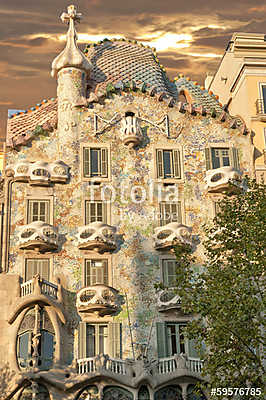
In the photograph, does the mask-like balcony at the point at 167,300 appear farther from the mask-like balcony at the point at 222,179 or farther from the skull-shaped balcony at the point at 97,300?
the mask-like balcony at the point at 222,179

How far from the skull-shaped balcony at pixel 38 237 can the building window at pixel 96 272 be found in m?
2.09

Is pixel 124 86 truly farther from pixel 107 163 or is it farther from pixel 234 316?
pixel 234 316

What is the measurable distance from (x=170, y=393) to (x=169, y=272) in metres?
6.52

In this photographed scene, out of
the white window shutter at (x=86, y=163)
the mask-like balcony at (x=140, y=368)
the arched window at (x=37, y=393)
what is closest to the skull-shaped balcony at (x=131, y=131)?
the white window shutter at (x=86, y=163)

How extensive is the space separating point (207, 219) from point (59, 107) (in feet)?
35.6

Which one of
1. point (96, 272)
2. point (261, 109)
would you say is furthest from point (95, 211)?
point (261, 109)

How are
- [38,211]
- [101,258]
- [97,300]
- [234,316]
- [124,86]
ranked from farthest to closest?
1. [124,86]
2. [38,211]
3. [101,258]
4. [97,300]
5. [234,316]

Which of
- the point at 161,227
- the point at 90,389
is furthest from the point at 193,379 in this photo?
the point at 161,227

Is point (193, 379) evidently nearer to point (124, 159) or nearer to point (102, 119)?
point (124, 159)

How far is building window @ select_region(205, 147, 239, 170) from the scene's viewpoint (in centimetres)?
4166

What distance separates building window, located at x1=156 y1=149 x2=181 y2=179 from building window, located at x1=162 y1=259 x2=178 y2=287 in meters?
5.09

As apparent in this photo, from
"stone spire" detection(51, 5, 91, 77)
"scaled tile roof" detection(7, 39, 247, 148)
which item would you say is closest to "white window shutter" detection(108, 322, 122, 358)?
"scaled tile roof" detection(7, 39, 247, 148)

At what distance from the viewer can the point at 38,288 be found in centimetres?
3578

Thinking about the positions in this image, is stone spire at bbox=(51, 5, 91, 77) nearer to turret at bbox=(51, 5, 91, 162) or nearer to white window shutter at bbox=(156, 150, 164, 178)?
turret at bbox=(51, 5, 91, 162)
